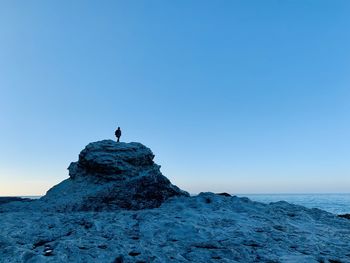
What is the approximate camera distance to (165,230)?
11086 mm

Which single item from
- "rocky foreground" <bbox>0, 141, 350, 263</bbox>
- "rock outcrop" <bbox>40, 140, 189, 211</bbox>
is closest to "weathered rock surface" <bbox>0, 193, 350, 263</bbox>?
"rocky foreground" <bbox>0, 141, 350, 263</bbox>

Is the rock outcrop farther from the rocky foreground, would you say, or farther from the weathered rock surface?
the weathered rock surface

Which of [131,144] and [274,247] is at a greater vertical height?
[131,144]

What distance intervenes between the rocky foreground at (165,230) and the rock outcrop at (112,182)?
8cm

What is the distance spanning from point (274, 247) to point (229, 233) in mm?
1628

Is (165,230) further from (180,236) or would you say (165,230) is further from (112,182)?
(112,182)

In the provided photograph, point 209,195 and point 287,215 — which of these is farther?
point 209,195

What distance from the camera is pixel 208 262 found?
8.73 meters

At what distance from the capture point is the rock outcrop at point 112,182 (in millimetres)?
17750

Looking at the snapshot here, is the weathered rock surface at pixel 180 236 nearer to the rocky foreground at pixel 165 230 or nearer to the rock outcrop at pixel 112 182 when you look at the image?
the rocky foreground at pixel 165 230

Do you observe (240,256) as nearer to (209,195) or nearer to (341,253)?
(341,253)

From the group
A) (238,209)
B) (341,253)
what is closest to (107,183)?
(238,209)

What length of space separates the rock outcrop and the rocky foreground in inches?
3.1

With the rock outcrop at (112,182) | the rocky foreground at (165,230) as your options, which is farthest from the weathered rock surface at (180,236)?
the rock outcrop at (112,182)
